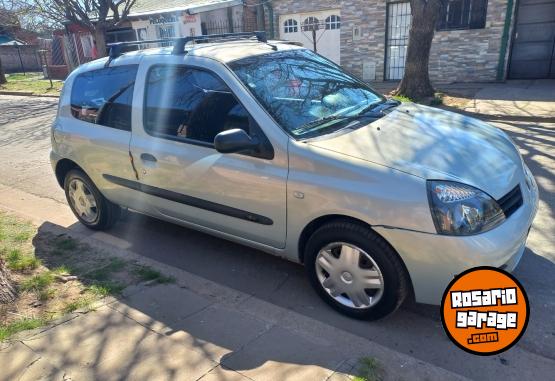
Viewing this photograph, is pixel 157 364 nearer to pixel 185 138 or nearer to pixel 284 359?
pixel 284 359

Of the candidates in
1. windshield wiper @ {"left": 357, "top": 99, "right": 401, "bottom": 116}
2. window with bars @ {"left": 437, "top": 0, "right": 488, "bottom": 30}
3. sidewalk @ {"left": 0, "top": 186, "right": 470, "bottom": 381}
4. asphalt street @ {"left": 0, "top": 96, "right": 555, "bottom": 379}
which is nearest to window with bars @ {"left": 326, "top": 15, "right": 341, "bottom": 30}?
window with bars @ {"left": 437, "top": 0, "right": 488, "bottom": 30}

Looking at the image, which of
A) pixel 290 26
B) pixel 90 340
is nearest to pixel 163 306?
pixel 90 340

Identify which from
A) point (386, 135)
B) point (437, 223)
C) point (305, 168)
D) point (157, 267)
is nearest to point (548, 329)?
point (437, 223)

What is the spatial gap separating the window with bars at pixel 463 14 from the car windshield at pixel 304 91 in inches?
382

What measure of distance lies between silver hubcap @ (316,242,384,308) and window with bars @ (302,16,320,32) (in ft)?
43.4

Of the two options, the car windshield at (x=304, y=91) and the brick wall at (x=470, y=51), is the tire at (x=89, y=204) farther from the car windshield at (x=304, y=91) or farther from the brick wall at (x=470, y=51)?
the brick wall at (x=470, y=51)

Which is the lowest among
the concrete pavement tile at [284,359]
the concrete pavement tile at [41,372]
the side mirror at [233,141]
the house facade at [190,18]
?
the concrete pavement tile at [284,359]

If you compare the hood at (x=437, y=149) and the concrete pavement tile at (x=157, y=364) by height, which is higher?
the hood at (x=437, y=149)

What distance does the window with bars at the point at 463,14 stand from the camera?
12180 millimetres

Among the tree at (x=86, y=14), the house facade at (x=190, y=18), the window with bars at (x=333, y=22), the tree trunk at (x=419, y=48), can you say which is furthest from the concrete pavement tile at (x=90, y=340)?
the tree at (x=86, y=14)

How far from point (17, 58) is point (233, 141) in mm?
40195

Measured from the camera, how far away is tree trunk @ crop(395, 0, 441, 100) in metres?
9.81

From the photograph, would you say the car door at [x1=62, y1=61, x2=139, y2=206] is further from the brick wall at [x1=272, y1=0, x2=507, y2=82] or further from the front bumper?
the brick wall at [x1=272, y1=0, x2=507, y2=82]

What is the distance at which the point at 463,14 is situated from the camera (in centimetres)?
1246
